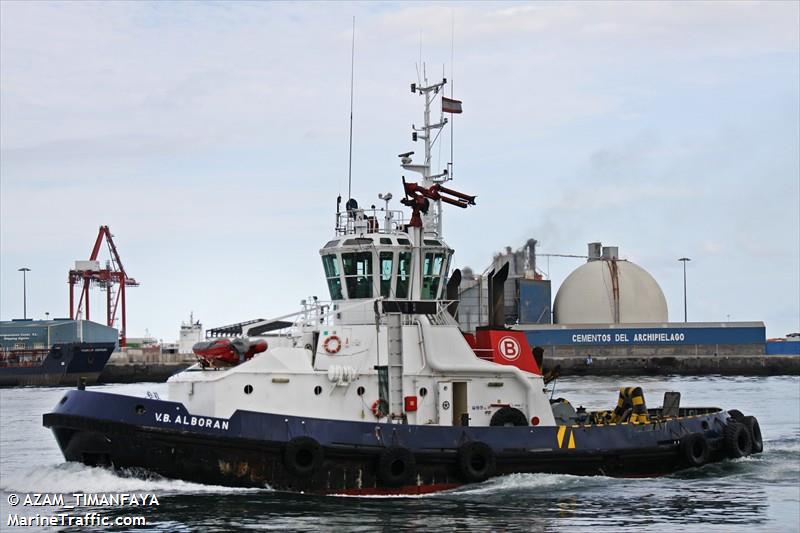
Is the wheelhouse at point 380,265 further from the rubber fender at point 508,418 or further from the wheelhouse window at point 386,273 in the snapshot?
the rubber fender at point 508,418

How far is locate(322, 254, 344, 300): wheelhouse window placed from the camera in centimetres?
1823

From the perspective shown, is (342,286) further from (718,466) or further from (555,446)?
(718,466)

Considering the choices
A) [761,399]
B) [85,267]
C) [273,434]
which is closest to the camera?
[273,434]

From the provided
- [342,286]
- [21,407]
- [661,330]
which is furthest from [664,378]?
[342,286]

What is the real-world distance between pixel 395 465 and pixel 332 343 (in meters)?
2.33

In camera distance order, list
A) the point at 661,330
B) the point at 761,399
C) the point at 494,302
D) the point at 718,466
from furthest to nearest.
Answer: the point at 661,330, the point at 761,399, the point at 718,466, the point at 494,302

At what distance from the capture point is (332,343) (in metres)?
17.1

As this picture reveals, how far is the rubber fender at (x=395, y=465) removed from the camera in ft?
53.3

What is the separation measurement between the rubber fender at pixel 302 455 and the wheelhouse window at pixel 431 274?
370 centimetres

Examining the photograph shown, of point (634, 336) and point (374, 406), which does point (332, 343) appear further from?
point (634, 336)

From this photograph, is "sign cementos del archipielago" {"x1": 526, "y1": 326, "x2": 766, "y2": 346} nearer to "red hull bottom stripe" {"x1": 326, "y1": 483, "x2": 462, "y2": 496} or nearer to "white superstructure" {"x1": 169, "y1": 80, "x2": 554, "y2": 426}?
"white superstructure" {"x1": 169, "y1": 80, "x2": 554, "y2": 426}

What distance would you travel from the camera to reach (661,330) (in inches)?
2712

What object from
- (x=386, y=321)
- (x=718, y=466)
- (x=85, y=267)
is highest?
(x=85, y=267)

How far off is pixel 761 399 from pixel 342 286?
30.8 metres
